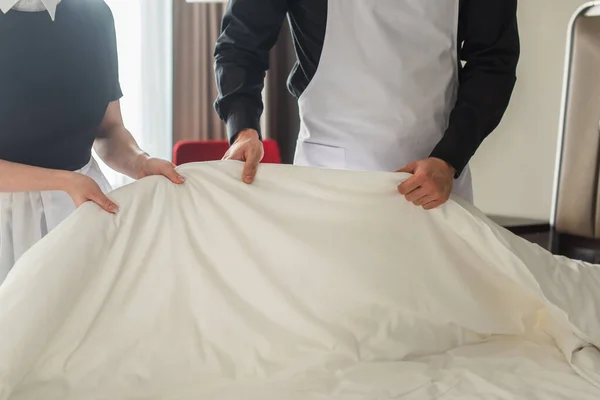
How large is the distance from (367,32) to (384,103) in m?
0.14

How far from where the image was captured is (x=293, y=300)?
3.43 feet

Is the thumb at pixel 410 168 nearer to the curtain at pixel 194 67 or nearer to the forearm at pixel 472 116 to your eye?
the forearm at pixel 472 116

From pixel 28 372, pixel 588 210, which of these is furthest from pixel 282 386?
pixel 588 210

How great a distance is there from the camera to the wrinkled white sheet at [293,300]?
0.90 metres

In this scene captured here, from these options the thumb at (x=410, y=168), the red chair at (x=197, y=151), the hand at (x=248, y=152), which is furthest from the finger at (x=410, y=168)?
the red chair at (x=197, y=151)

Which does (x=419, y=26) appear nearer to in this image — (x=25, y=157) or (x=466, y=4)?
(x=466, y=4)

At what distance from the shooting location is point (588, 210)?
6.22 ft

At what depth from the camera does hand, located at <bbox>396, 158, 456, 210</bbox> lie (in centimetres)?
110

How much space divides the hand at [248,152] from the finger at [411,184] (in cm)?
25

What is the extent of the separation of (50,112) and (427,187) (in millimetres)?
634

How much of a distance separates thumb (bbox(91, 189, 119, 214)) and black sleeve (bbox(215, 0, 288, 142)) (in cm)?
31

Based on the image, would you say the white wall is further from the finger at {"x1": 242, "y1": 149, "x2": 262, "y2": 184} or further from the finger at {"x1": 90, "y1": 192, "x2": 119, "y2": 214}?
the finger at {"x1": 90, "y1": 192, "x2": 119, "y2": 214}

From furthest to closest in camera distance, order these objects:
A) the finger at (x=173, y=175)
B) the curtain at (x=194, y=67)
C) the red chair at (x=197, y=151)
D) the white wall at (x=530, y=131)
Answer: the curtain at (x=194, y=67) → the white wall at (x=530, y=131) → the red chair at (x=197, y=151) → the finger at (x=173, y=175)

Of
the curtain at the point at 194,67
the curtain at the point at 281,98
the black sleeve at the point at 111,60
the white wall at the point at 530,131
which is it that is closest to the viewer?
the black sleeve at the point at 111,60
